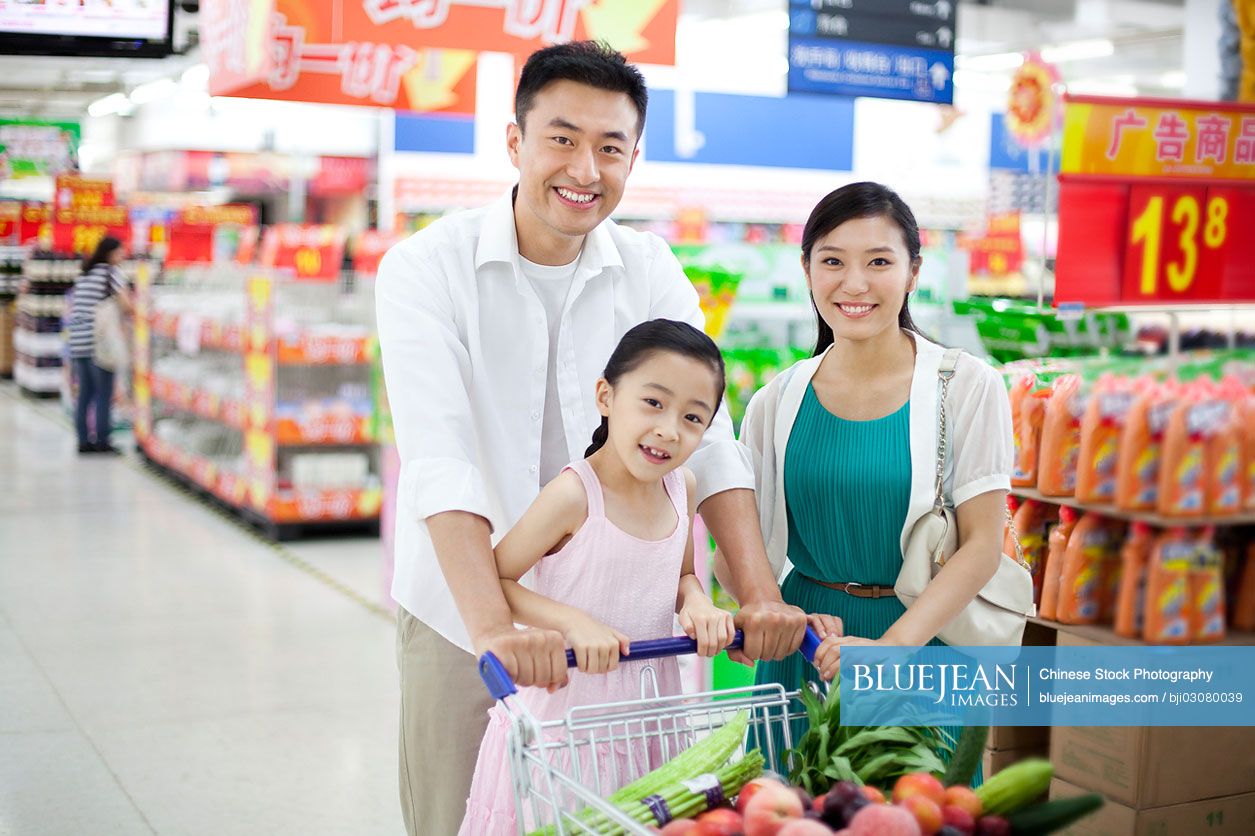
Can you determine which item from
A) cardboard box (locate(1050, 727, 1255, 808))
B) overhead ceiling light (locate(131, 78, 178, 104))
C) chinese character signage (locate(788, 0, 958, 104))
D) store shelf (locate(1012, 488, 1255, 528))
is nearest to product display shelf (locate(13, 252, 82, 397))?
overhead ceiling light (locate(131, 78, 178, 104))

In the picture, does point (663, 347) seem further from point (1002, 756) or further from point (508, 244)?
point (1002, 756)

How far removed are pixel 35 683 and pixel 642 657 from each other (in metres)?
4.41

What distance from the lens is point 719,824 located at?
1686mm

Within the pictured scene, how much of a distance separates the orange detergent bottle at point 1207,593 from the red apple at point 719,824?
158 centimetres

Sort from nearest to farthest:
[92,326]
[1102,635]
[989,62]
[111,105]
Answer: [1102,635] < [92,326] < [989,62] < [111,105]

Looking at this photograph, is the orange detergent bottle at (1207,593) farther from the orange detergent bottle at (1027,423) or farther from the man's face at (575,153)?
the man's face at (575,153)

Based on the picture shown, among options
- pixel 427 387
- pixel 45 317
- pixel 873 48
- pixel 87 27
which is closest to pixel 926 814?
pixel 427 387

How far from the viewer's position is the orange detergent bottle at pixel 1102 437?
9.73 ft

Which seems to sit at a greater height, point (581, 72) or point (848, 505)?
point (581, 72)

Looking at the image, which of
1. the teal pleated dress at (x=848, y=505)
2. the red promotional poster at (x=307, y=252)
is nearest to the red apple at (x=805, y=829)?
the teal pleated dress at (x=848, y=505)

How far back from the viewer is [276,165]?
2156 cm

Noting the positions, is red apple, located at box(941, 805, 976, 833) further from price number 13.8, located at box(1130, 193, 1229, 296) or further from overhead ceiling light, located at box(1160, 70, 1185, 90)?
overhead ceiling light, located at box(1160, 70, 1185, 90)

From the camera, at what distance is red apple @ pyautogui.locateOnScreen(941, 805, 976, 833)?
1.64 meters

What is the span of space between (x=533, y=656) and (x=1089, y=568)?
1837 mm
